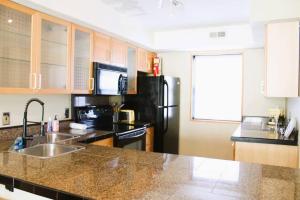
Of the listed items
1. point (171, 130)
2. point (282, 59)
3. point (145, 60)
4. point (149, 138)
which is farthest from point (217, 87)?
point (282, 59)

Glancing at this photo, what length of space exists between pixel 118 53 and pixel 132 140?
4.06ft

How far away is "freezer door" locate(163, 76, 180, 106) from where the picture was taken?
4.05 m

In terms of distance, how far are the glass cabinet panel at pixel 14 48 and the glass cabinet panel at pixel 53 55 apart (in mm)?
161

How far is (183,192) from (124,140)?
6.23ft

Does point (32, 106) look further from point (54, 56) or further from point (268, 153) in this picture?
point (268, 153)

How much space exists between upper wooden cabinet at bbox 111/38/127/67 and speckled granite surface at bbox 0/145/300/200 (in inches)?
73.2

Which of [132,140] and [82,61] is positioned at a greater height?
[82,61]

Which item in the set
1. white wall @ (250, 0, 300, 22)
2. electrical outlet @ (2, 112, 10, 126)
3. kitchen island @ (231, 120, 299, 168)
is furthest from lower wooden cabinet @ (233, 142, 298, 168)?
electrical outlet @ (2, 112, 10, 126)

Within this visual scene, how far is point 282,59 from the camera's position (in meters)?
2.27

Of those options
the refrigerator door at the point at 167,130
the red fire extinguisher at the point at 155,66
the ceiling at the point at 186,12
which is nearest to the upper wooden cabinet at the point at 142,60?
the red fire extinguisher at the point at 155,66

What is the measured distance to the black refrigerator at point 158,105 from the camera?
13.0 ft

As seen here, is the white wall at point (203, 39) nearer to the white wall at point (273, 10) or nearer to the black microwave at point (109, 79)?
the black microwave at point (109, 79)

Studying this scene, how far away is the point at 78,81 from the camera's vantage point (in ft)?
9.32

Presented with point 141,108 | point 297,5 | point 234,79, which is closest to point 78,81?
point 141,108
